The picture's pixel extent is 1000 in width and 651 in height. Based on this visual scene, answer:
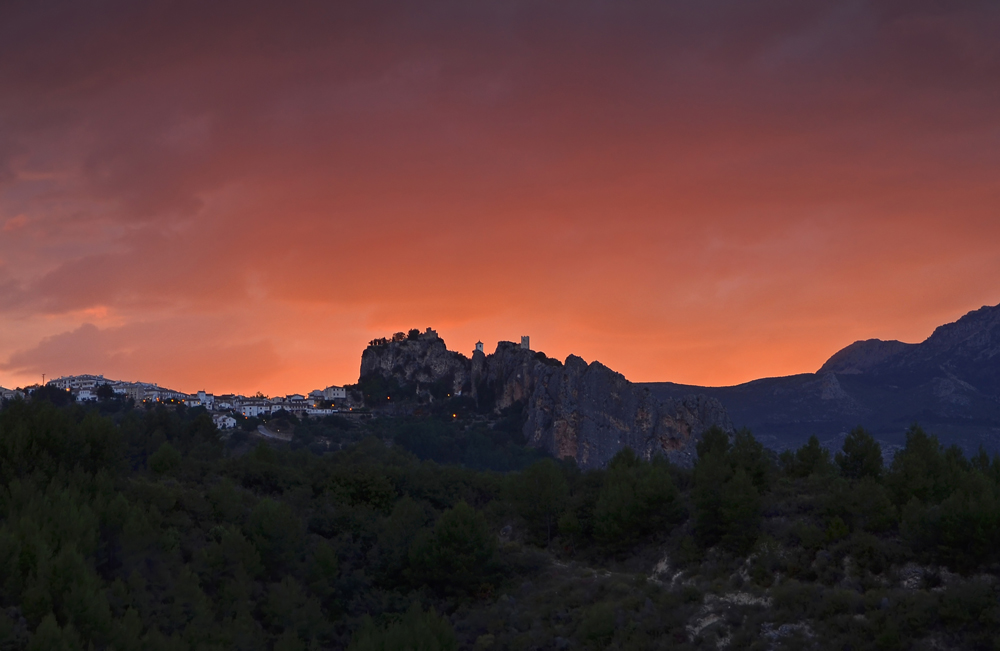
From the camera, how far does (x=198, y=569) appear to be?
48625 millimetres

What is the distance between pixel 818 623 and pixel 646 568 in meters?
17.2

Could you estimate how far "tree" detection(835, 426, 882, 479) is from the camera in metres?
68.3

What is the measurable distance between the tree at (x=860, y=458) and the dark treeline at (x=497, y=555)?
19 cm

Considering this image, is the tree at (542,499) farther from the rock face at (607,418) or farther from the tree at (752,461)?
the rock face at (607,418)

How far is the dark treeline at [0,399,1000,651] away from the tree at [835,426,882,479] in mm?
185

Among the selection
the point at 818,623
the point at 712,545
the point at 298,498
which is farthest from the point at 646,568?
the point at 298,498

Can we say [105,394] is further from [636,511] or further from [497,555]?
[636,511]

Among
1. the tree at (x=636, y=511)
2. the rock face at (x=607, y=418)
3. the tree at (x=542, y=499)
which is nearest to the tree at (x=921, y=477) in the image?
the tree at (x=636, y=511)

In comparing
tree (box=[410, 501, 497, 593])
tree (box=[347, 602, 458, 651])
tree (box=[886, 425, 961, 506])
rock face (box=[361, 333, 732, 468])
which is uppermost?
rock face (box=[361, 333, 732, 468])

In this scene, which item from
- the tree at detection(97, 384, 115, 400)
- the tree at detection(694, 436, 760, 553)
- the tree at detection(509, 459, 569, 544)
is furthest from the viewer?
the tree at detection(97, 384, 115, 400)

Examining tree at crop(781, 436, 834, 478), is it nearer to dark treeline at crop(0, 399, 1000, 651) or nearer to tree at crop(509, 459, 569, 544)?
Answer: dark treeline at crop(0, 399, 1000, 651)

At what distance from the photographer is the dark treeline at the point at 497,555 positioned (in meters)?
41.4

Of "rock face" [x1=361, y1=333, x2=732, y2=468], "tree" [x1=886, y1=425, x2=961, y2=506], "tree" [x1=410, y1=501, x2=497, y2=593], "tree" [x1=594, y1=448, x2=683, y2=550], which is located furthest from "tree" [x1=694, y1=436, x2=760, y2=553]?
"rock face" [x1=361, y1=333, x2=732, y2=468]

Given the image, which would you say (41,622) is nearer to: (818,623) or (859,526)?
(818,623)
